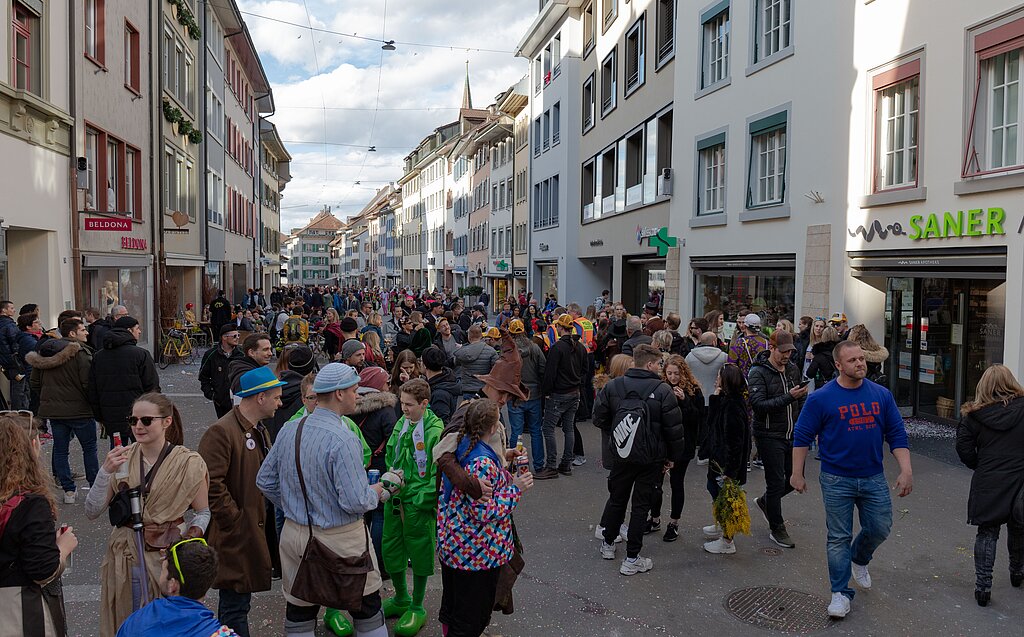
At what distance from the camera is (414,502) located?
5.21 metres

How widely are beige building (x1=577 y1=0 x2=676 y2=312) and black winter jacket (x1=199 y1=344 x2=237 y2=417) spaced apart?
1305cm

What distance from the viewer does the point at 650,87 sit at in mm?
21672

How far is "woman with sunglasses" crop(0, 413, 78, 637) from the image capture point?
3.27 meters

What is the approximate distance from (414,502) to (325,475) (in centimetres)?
124

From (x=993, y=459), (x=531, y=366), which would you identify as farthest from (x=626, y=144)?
(x=993, y=459)

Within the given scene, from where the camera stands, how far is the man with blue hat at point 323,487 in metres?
4.08

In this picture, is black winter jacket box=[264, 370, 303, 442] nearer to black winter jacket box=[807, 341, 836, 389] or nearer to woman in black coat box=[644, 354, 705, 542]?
woman in black coat box=[644, 354, 705, 542]

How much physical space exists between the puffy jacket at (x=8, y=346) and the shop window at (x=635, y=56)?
16952 mm

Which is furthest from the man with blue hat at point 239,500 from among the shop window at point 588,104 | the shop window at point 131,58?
the shop window at point 588,104

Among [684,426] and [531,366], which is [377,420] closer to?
[684,426]

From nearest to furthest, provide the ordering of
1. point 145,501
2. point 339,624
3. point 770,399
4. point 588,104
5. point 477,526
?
1. point 145,501
2. point 477,526
3. point 339,624
4. point 770,399
5. point 588,104

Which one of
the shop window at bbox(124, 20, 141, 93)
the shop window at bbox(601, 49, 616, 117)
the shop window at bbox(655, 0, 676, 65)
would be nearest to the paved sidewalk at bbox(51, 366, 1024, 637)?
the shop window at bbox(124, 20, 141, 93)

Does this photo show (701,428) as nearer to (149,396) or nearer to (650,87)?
(149,396)

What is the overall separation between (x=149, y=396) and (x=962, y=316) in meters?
10.9
